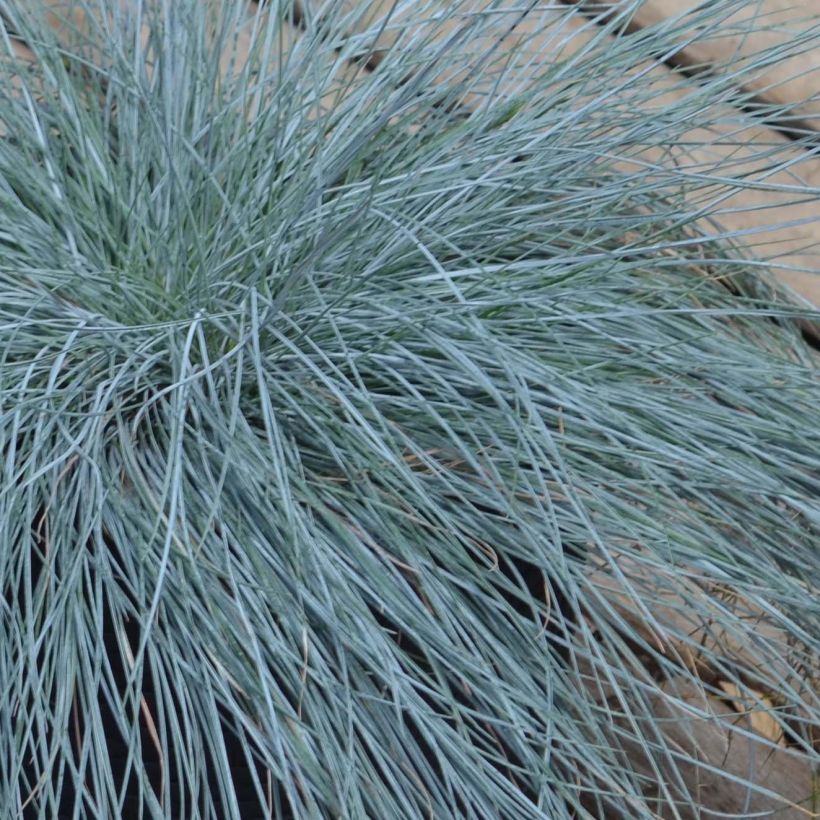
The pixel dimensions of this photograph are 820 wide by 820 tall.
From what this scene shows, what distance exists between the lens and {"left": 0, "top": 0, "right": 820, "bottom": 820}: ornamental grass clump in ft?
2.67

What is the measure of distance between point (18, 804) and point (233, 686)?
15cm

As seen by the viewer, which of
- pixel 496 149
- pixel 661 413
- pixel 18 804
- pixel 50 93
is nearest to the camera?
pixel 18 804

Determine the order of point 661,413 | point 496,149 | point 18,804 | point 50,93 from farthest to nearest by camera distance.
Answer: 1. point 50,93
2. point 496,149
3. point 661,413
4. point 18,804

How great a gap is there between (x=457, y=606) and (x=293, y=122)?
0.52 metres

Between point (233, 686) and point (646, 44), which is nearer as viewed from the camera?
point (233, 686)

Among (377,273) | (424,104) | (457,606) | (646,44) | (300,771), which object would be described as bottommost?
(300,771)

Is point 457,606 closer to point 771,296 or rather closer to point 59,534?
point 59,534

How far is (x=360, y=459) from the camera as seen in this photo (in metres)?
0.88

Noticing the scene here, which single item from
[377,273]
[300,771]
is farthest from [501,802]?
[377,273]

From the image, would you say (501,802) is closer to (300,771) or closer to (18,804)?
(300,771)

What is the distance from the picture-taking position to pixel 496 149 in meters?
1.10

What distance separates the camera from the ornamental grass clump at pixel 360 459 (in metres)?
0.81

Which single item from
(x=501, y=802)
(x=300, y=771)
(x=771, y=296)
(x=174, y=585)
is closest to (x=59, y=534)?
(x=174, y=585)

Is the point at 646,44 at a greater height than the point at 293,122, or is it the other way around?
the point at 646,44
